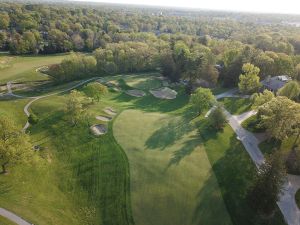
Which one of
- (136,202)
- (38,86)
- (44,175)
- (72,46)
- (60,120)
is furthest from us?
(72,46)

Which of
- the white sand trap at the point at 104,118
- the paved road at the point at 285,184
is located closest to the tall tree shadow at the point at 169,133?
the paved road at the point at 285,184

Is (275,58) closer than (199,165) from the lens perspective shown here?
No

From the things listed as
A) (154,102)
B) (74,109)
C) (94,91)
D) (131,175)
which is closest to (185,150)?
(131,175)

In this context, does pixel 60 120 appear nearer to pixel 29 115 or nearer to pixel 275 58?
pixel 29 115

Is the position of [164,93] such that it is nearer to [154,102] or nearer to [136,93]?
[154,102]

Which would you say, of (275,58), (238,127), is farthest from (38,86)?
(275,58)

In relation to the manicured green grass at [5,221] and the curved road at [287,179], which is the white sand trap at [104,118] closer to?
the curved road at [287,179]
